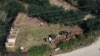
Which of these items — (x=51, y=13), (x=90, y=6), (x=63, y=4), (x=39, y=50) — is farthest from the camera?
(x=63, y=4)

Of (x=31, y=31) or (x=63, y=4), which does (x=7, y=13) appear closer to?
(x=31, y=31)

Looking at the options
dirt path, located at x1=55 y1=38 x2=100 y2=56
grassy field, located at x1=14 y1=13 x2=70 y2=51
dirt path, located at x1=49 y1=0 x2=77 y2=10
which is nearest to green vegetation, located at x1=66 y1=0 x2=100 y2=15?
dirt path, located at x1=49 y1=0 x2=77 y2=10

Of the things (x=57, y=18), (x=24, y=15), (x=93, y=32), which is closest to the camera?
(x=93, y=32)

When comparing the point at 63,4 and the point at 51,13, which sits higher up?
the point at 51,13

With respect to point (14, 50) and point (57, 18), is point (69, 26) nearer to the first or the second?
point (57, 18)

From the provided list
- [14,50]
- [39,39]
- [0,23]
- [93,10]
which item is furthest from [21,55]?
[93,10]

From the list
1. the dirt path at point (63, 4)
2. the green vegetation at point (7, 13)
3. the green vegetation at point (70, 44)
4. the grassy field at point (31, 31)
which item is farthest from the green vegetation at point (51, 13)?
the green vegetation at point (70, 44)

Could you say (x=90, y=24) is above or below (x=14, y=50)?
above

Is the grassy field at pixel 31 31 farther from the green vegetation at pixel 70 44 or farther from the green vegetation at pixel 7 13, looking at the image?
the green vegetation at pixel 70 44

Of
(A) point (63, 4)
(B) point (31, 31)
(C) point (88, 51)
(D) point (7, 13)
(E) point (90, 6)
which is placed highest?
(E) point (90, 6)

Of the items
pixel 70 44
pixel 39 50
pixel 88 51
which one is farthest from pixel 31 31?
pixel 88 51

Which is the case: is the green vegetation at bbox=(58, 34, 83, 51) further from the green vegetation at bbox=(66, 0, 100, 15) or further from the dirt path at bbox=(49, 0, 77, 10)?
the dirt path at bbox=(49, 0, 77, 10)
